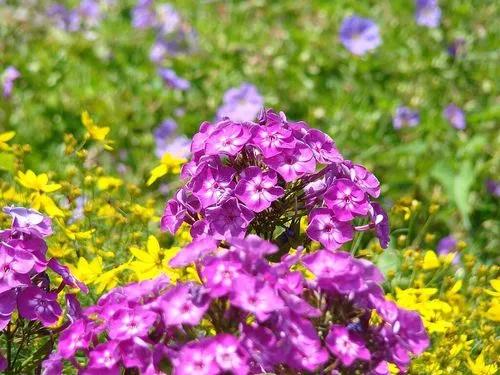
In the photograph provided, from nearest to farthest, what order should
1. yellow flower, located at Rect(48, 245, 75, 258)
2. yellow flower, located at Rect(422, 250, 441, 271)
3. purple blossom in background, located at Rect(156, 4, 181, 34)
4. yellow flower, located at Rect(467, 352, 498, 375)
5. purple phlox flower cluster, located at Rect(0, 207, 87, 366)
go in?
purple phlox flower cluster, located at Rect(0, 207, 87, 366)
yellow flower, located at Rect(467, 352, 498, 375)
yellow flower, located at Rect(48, 245, 75, 258)
yellow flower, located at Rect(422, 250, 441, 271)
purple blossom in background, located at Rect(156, 4, 181, 34)

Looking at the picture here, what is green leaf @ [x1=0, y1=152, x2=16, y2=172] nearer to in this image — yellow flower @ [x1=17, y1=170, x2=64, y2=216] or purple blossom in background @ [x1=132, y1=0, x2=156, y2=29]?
yellow flower @ [x1=17, y1=170, x2=64, y2=216]

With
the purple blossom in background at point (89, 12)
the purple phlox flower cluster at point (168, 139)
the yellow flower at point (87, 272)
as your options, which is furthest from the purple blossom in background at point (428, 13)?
the yellow flower at point (87, 272)

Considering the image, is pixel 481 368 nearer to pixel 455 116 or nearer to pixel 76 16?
pixel 455 116

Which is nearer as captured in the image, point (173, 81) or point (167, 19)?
point (173, 81)

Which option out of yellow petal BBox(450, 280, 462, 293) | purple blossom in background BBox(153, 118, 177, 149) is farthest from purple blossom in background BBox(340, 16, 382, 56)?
yellow petal BBox(450, 280, 462, 293)

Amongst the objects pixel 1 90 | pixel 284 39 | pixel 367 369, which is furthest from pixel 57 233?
pixel 284 39

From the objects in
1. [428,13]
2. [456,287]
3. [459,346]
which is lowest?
[459,346]

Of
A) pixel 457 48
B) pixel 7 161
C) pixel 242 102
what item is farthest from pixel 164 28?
pixel 7 161

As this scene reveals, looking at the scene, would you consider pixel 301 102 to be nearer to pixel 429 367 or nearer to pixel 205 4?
pixel 205 4
